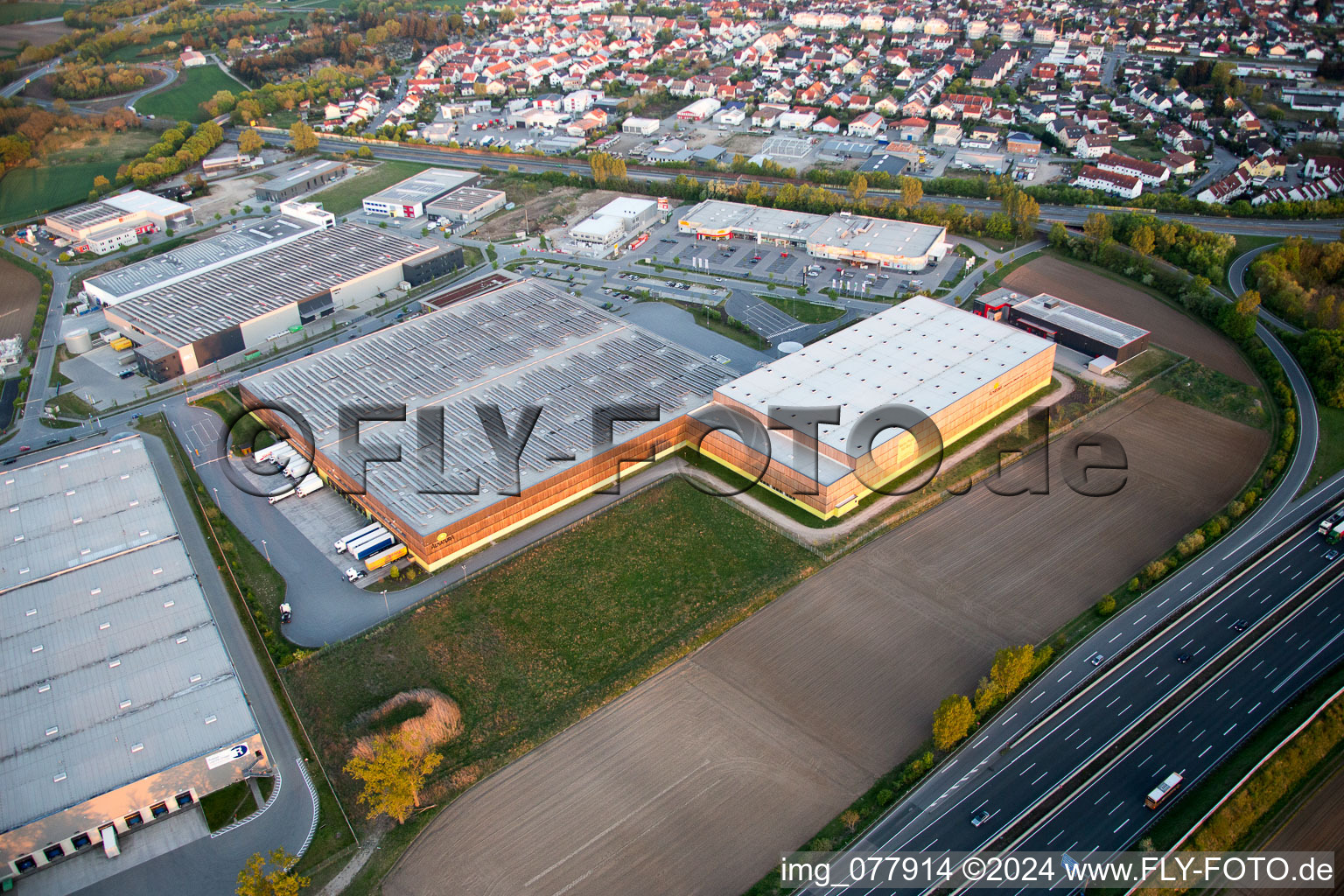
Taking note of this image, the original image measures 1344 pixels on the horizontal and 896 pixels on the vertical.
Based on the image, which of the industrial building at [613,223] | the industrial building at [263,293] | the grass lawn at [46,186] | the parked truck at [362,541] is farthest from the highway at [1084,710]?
the grass lawn at [46,186]

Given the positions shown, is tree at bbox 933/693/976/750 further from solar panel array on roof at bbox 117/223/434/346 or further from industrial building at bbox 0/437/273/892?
solar panel array on roof at bbox 117/223/434/346

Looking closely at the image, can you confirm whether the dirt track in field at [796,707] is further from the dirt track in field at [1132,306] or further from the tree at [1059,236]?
the tree at [1059,236]

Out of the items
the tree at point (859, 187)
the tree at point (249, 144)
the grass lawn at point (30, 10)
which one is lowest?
the tree at point (859, 187)

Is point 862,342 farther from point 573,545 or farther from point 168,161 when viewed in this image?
point 168,161

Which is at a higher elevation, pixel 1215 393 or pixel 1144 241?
pixel 1144 241

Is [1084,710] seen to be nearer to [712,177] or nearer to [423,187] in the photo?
[712,177]

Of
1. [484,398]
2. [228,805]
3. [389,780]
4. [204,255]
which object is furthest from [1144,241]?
[204,255]

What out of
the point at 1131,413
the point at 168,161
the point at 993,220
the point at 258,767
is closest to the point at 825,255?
the point at 993,220
